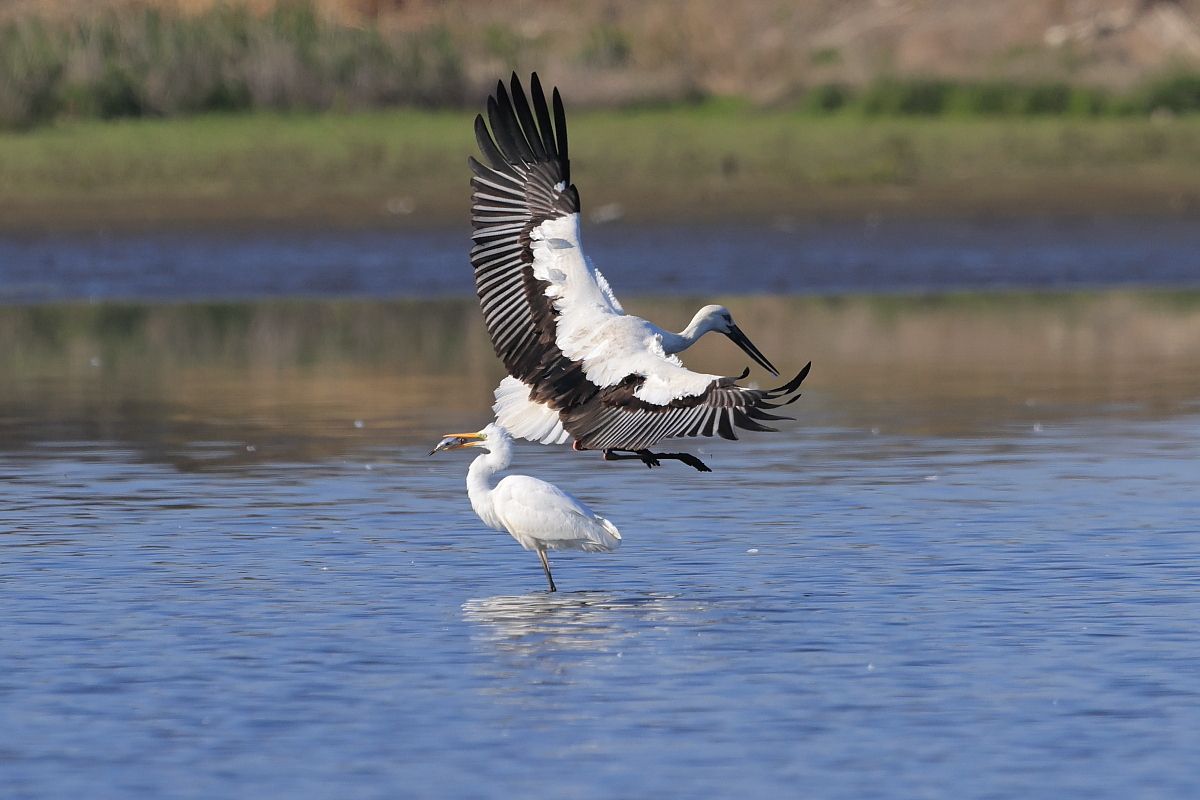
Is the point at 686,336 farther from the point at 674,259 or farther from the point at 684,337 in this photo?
the point at 674,259

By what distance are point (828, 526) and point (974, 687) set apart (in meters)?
3.23

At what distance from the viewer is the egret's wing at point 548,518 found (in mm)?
9633

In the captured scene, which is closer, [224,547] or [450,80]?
[224,547]

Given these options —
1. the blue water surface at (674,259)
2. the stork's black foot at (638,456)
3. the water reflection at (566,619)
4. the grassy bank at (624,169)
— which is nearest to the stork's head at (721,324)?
the stork's black foot at (638,456)

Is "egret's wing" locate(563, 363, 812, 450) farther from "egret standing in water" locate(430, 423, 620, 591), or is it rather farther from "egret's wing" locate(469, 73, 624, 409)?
"egret standing in water" locate(430, 423, 620, 591)

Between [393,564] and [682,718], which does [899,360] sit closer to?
[393,564]

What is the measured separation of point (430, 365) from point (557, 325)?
7.30 metres

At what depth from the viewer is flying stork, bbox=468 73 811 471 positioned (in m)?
9.95

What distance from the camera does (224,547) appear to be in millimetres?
10633

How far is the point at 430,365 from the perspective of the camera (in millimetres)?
17906

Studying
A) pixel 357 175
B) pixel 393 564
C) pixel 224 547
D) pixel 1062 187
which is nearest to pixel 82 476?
pixel 224 547

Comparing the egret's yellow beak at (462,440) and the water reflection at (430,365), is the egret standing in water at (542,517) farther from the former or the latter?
the water reflection at (430,365)

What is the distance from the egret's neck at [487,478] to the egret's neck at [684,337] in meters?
0.89

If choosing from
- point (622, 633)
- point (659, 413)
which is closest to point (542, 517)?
point (659, 413)
